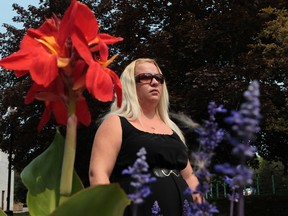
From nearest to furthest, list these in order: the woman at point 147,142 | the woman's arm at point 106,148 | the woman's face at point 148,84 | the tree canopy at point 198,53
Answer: the woman's arm at point 106,148 → the woman at point 147,142 → the woman's face at point 148,84 → the tree canopy at point 198,53

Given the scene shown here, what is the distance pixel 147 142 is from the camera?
216 cm

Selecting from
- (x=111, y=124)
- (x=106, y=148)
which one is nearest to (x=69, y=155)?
(x=106, y=148)

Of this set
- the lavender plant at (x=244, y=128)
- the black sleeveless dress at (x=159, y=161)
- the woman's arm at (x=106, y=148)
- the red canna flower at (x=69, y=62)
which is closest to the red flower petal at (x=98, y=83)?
the red canna flower at (x=69, y=62)

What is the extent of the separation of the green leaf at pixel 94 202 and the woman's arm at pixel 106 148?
1.04m

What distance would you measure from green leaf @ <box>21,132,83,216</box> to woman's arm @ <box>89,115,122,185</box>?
846 millimetres

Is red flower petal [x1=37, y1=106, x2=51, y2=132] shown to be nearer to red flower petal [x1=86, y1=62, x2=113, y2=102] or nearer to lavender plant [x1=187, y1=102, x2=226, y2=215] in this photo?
red flower petal [x1=86, y1=62, x2=113, y2=102]

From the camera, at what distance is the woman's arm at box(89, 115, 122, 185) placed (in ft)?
6.18

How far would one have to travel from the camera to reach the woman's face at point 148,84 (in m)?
2.30

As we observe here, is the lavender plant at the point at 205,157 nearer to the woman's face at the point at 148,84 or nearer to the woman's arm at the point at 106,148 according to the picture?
the woman's arm at the point at 106,148

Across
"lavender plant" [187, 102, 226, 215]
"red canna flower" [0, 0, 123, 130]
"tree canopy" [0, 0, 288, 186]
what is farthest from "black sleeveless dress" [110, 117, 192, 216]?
"tree canopy" [0, 0, 288, 186]

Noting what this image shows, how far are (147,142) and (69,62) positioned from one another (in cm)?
138

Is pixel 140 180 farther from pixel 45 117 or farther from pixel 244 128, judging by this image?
pixel 45 117

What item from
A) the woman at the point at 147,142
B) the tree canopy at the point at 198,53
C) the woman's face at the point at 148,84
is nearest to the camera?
the woman at the point at 147,142

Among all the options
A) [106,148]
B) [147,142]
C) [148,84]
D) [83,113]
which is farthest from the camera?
[148,84]
